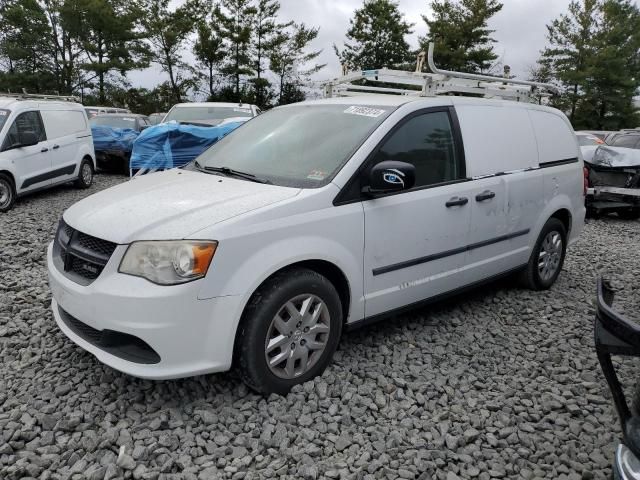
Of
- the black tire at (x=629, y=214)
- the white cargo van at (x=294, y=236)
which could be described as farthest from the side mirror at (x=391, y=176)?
the black tire at (x=629, y=214)

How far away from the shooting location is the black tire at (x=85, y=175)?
400 inches

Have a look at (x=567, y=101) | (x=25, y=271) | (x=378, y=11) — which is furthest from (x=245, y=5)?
(x=25, y=271)

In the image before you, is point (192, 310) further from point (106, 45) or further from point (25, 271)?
point (106, 45)

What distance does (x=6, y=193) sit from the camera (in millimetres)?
8156

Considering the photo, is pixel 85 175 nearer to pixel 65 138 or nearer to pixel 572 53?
pixel 65 138

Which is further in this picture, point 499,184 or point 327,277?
point 499,184

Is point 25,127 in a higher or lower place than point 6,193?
higher

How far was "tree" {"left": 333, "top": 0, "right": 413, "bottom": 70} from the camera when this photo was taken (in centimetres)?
3947

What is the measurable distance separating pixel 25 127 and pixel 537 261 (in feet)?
26.4

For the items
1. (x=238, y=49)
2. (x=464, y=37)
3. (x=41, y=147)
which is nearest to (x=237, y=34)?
(x=238, y=49)

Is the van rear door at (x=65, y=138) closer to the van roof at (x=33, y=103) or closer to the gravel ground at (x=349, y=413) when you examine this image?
the van roof at (x=33, y=103)

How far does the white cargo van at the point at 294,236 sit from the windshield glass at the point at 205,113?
22.2 ft

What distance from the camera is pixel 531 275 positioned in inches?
188

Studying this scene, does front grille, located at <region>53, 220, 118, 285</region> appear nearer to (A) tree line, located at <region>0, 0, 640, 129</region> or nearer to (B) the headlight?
(B) the headlight
